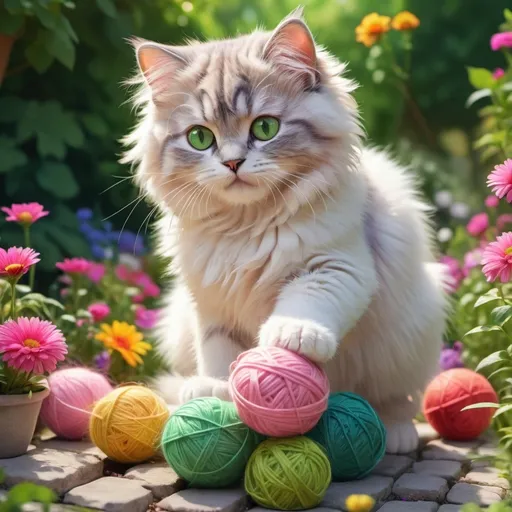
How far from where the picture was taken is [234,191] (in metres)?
2.43

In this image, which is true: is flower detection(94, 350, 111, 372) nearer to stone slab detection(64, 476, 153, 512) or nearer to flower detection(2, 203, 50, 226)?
flower detection(2, 203, 50, 226)

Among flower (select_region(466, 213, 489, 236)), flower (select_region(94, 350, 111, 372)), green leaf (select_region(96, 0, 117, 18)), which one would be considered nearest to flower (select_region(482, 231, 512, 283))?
flower (select_region(94, 350, 111, 372))

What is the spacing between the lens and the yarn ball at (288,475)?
2.17 metres

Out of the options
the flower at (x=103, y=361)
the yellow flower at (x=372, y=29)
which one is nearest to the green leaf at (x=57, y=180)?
the flower at (x=103, y=361)

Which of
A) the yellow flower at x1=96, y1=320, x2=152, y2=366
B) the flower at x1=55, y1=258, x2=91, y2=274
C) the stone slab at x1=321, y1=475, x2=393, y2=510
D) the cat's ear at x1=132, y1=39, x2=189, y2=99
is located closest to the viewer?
the stone slab at x1=321, y1=475, x2=393, y2=510

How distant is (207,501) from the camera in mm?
2215

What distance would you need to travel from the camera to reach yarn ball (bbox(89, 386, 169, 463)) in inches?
97.8

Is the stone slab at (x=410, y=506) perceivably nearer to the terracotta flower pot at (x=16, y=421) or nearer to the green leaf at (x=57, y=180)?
the terracotta flower pot at (x=16, y=421)

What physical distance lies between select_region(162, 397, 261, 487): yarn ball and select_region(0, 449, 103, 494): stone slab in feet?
0.82

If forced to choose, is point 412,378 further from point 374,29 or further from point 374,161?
point 374,29

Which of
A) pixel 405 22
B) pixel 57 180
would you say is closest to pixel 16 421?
pixel 57 180

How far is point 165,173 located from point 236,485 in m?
0.95

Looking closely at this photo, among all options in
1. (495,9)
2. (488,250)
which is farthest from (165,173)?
(495,9)

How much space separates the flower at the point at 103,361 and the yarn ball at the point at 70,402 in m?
0.43
